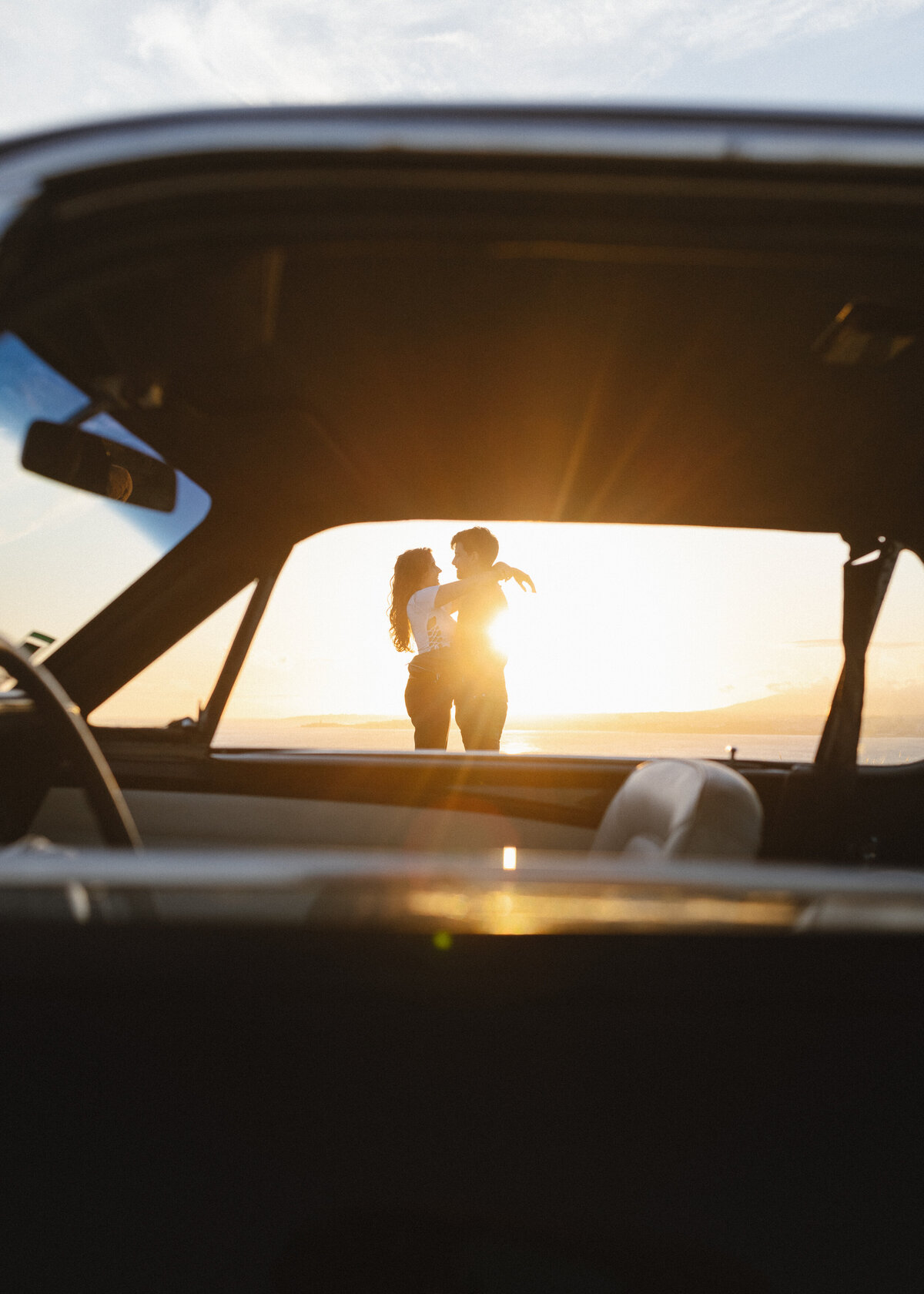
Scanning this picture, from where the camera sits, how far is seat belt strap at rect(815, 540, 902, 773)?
103 inches

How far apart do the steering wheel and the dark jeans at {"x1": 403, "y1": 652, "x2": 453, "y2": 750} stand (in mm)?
2011

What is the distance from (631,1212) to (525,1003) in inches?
10.7

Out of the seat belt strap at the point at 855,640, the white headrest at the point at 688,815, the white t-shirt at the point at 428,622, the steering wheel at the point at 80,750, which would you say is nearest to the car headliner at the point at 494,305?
the seat belt strap at the point at 855,640

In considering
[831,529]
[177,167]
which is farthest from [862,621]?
[177,167]

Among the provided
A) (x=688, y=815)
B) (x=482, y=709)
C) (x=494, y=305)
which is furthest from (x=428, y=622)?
(x=688, y=815)

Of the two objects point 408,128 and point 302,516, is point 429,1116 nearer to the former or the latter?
point 408,128

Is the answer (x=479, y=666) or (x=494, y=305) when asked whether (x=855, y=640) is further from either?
(x=494, y=305)

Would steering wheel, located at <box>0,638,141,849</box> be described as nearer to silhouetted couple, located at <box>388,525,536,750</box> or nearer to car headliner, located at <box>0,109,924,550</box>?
car headliner, located at <box>0,109,924,550</box>

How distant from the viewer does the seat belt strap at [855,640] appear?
262 cm

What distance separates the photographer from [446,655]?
10.6ft

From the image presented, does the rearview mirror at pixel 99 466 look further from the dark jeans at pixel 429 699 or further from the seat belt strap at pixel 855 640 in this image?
the seat belt strap at pixel 855 640

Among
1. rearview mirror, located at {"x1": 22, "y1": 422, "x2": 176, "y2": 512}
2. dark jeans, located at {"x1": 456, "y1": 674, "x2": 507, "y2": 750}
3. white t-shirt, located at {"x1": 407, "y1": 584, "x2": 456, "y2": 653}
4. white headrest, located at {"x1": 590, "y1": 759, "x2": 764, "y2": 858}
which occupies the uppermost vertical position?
rearview mirror, located at {"x1": 22, "y1": 422, "x2": 176, "y2": 512}

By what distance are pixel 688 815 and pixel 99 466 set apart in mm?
1553

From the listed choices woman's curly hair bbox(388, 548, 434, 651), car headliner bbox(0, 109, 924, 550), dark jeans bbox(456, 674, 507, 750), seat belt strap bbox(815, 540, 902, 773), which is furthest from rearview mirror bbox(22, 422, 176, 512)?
seat belt strap bbox(815, 540, 902, 773)
